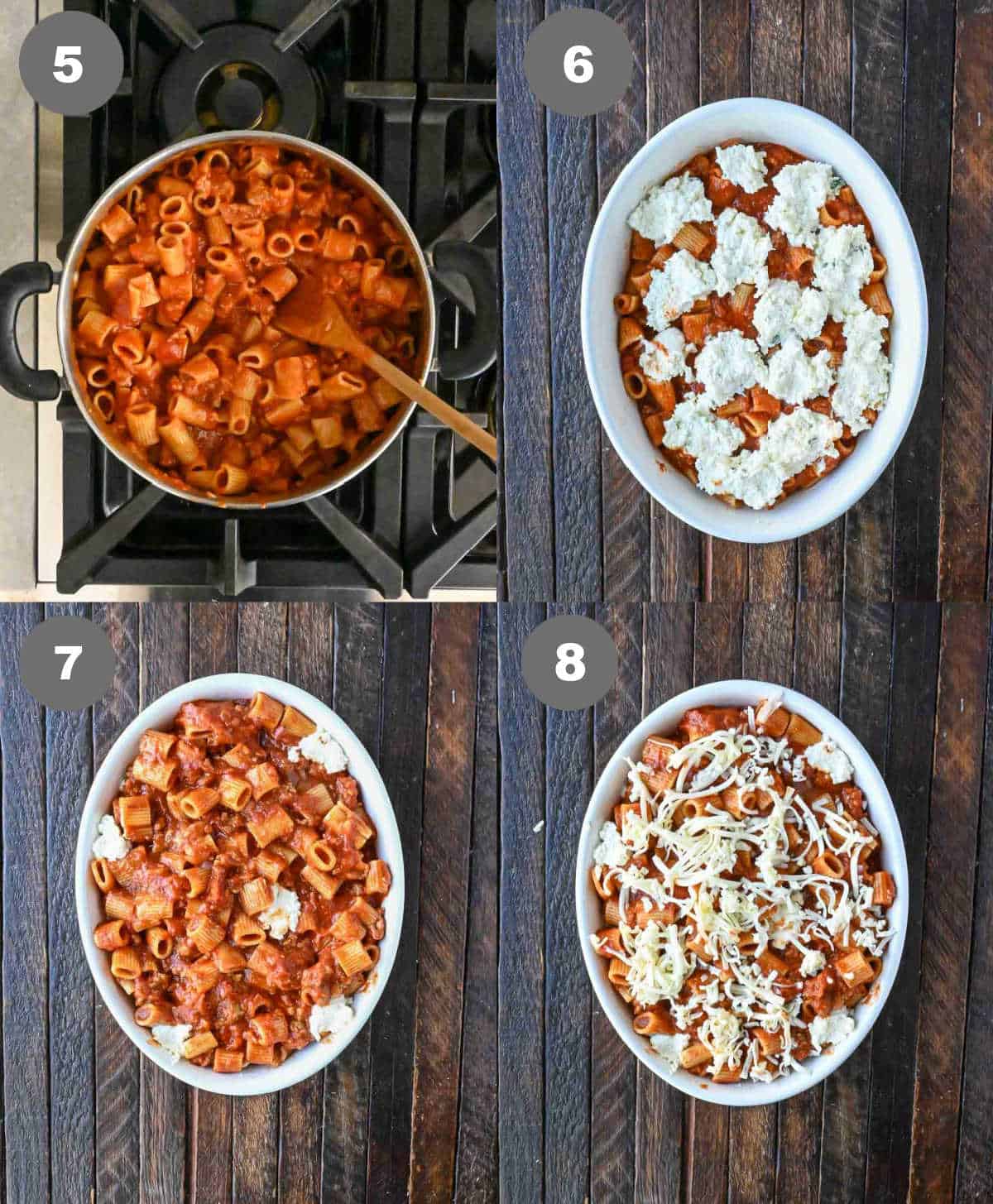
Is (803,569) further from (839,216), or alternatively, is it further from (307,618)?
(307,618)

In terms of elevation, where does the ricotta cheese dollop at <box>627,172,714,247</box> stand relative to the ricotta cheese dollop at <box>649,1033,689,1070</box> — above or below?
above

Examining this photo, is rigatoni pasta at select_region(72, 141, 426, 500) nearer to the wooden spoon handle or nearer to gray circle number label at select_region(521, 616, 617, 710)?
the wooden spoon handle

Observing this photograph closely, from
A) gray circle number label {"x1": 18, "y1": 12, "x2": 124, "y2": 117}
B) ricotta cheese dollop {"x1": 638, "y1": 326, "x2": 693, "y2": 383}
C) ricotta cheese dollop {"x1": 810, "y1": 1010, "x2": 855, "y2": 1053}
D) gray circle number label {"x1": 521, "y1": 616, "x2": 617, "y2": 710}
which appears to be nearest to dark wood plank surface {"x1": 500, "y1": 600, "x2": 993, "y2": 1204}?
gray circle number label {"x1": 521, "y1": 616, "x2": 617, "y2": 710}

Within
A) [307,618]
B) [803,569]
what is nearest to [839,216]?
Result: [803,569]

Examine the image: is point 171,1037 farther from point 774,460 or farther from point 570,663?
point 774,460

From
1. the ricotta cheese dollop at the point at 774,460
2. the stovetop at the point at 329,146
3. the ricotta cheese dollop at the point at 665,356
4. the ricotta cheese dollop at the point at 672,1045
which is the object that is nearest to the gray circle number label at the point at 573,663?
the stovetop at the point at 329,146

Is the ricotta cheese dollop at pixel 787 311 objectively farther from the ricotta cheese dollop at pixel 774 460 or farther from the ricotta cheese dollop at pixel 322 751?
the ricotta cheese dollop at pixel 322 751
